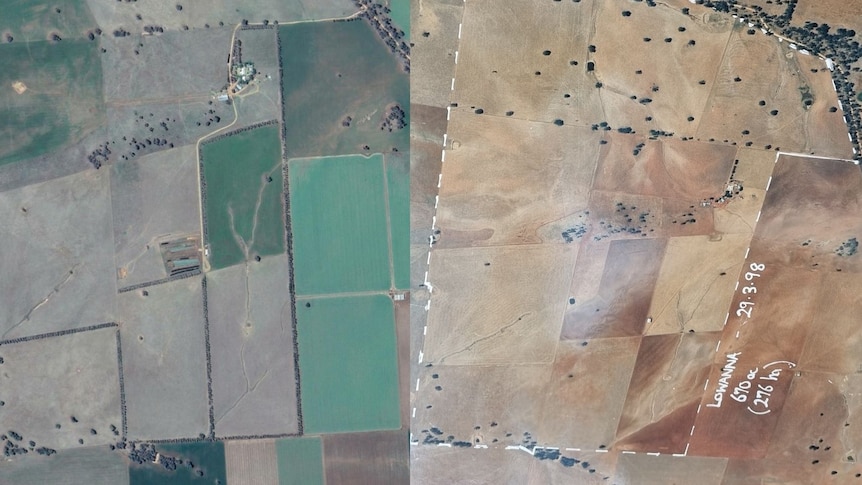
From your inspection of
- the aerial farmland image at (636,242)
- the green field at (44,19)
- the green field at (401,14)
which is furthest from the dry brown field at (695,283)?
the green field at (44,19)

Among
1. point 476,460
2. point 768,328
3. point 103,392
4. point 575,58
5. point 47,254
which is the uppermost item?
point 575,58

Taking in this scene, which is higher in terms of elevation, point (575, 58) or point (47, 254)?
point (575, 58)

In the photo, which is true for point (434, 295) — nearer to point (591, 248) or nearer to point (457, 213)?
point (457, 213)

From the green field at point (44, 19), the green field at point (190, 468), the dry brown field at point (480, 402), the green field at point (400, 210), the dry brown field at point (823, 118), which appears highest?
the green field at point (44, 19)

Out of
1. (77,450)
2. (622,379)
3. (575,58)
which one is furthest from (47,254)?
(622,379)

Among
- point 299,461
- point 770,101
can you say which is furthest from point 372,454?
point 770,101

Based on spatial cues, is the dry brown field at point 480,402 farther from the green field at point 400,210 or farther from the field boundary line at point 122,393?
the field boundary line at point 122,393
